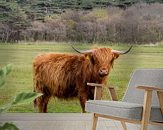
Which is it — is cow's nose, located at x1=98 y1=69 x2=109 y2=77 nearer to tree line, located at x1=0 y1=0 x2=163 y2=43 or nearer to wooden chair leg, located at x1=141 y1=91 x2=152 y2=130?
tree line, located at x1=0 y1=0 x2=163 y2=43

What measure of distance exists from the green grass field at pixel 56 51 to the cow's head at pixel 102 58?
10 cm

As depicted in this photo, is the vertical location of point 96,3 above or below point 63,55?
above

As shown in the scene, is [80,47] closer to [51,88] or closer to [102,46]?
[102,46]

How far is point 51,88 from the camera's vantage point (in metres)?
6.10

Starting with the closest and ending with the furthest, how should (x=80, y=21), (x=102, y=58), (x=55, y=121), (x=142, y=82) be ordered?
1. (x=142, y=82)
2. (x=55, y=121)
3. (x=102, y=58)
4. (x=80, y=21)

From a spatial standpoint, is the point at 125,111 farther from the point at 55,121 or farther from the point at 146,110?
the point at 55,121

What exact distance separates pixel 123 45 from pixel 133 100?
2341 millimetres

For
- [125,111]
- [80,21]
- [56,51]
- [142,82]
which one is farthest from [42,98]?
[125,111]

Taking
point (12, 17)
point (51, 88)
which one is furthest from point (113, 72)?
point (12, 17)

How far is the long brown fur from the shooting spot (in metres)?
6.05

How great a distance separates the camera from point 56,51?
6.28 metres

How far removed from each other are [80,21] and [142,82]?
2.43 m

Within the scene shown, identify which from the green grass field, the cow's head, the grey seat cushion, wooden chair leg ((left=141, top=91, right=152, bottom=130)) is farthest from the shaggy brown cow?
wooden chair leg ((left=141, top=91, right=152, bottom=130))

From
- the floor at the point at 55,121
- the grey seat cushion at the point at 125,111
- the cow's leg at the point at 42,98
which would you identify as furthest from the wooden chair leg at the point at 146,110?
the cow's leg at the point at 42,98
